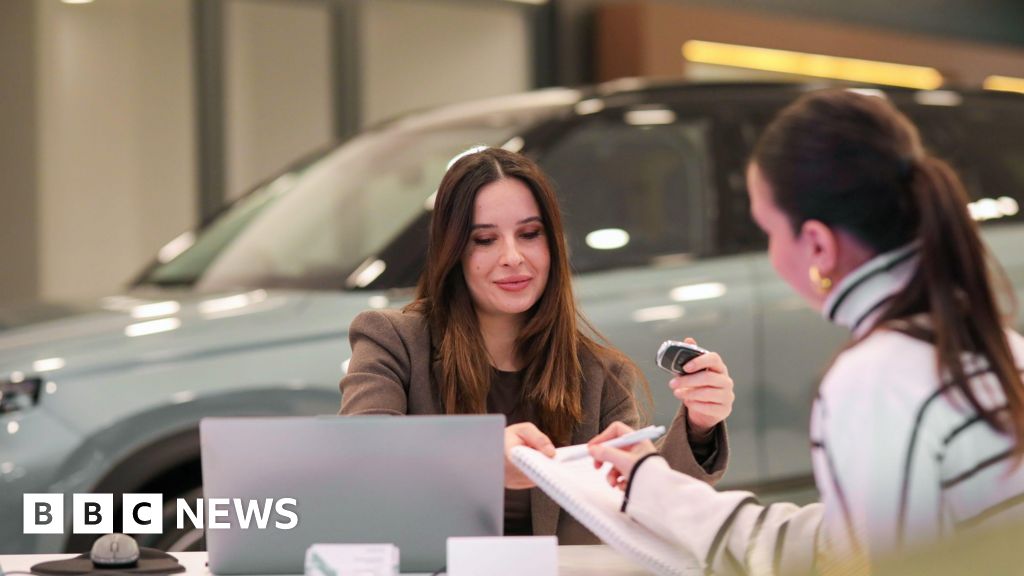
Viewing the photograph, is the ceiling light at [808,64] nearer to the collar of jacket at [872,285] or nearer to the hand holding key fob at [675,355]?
the hand holding key fob at [675,355]

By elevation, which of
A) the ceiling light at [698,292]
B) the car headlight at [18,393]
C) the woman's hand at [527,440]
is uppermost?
the woman's hand at [527,440]

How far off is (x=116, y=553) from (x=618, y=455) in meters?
0.81

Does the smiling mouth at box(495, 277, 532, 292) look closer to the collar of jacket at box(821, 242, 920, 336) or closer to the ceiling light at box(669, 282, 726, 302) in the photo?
the collar of jacket at box(821, 242, 920, 336)

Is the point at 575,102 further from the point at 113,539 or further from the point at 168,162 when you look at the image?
the point at 168,162

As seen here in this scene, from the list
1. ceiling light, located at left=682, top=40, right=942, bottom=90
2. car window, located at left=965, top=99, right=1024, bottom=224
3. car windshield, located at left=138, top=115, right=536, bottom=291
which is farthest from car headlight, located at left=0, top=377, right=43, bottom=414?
ceiling light, located at left=682, top=40, right=942, bottom=90

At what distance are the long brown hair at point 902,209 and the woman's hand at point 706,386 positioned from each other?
0.71 meters

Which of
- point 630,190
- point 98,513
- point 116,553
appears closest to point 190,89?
point 630,190

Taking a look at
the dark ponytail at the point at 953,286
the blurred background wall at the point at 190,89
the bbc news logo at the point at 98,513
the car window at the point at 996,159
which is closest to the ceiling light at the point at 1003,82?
the blurred background wall at the point at 190,89

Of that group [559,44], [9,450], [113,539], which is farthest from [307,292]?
[559,44]

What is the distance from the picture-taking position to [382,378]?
2748mm

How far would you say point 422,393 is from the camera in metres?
2.83

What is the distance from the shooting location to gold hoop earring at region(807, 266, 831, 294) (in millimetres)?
1780

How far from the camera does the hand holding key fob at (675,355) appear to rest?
7.98 ft

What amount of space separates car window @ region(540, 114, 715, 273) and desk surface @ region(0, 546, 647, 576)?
2114 mm
